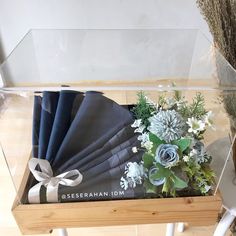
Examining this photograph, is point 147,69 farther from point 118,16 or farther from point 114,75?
point 118,16

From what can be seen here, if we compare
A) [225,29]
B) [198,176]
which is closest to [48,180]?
[198,176]

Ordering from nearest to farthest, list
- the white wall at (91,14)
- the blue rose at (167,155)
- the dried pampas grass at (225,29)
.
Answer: the blue rose at (167,155)
the dried pampas grass at (225,29)
the white wall at (91,14)

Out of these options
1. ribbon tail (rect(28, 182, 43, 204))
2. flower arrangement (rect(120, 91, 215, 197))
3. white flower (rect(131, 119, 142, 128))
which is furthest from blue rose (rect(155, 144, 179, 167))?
ribbon tail (rect(28, 182, 43, 204))

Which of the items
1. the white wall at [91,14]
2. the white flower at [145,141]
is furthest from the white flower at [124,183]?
the white wall at [91,14]

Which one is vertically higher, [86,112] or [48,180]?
[86,112]

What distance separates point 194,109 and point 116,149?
0.24 m

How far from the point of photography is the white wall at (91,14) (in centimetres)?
204

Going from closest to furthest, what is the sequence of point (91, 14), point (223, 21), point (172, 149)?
point (172, 149) < point (223, 21) < point (91, 14)

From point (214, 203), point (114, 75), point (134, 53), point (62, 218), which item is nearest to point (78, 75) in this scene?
point (114, 75)

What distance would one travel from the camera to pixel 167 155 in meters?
0.69

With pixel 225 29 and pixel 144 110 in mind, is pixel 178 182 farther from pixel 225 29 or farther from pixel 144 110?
pixel 225 29

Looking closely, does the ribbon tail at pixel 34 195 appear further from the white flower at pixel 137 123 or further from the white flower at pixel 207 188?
the white flower at pixel 207 188

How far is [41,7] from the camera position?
2057 mm

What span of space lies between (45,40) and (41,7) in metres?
0.92
